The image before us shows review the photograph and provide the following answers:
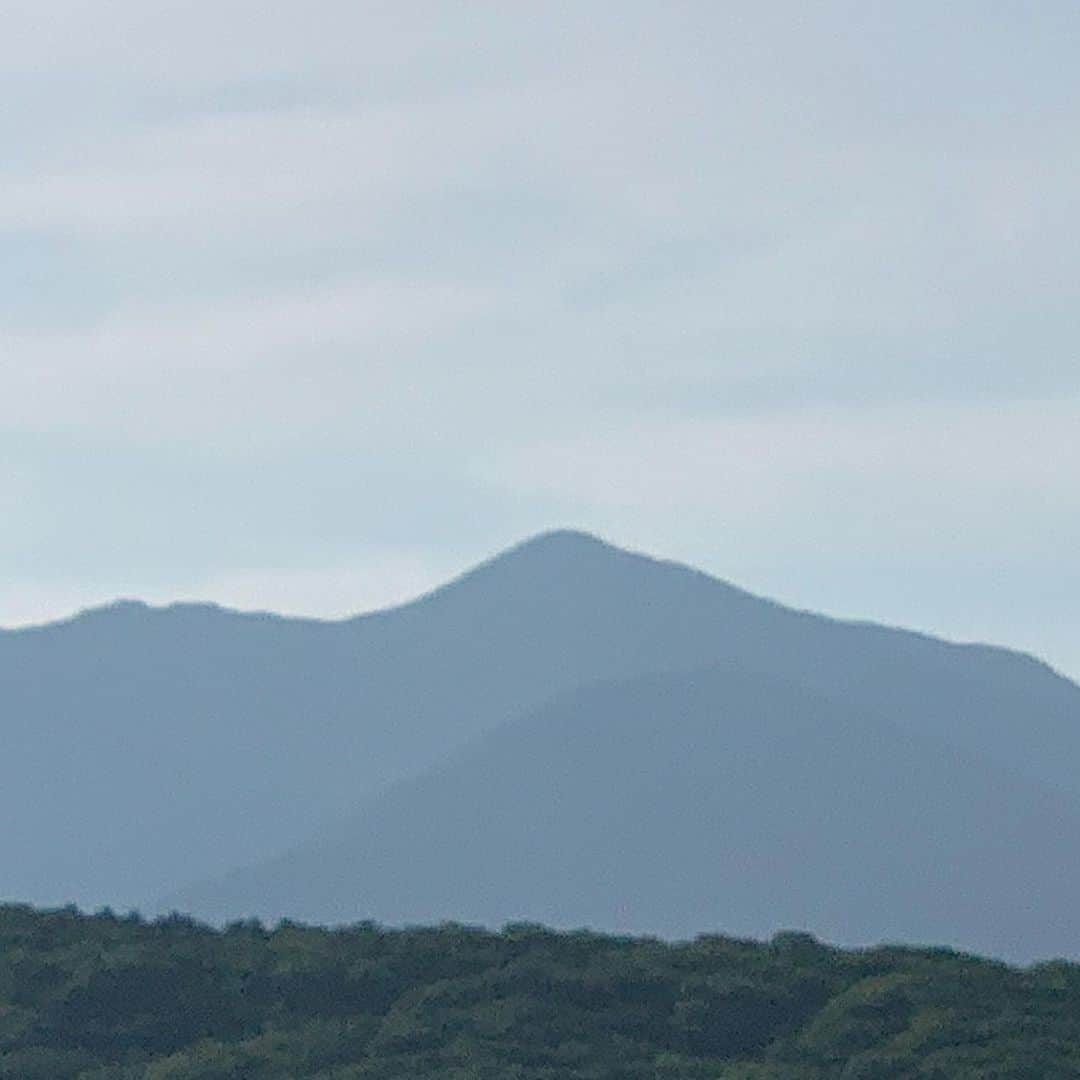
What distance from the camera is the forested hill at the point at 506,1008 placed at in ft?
143

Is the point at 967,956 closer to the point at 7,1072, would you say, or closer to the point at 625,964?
the point at 625,964

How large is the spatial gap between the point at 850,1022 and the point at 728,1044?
2.07 meters

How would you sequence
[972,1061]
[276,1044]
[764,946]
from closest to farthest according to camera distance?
[972,1061], [276,1044], [764,946]

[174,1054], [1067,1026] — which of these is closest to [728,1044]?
[1067,1026]

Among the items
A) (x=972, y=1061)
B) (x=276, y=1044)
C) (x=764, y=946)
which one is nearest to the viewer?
(x=972, y=1061)

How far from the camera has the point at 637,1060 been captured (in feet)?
145

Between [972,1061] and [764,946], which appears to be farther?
[764,946]

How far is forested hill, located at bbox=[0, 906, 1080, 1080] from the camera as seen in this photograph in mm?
43594

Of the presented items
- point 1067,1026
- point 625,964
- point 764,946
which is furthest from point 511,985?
point 1067,1026

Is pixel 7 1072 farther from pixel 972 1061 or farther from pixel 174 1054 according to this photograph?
pixel 972 1061

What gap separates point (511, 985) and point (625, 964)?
1752 mm

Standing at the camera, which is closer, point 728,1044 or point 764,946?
point 728,1044

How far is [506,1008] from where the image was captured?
45.7m

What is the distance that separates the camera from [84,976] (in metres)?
47.4
